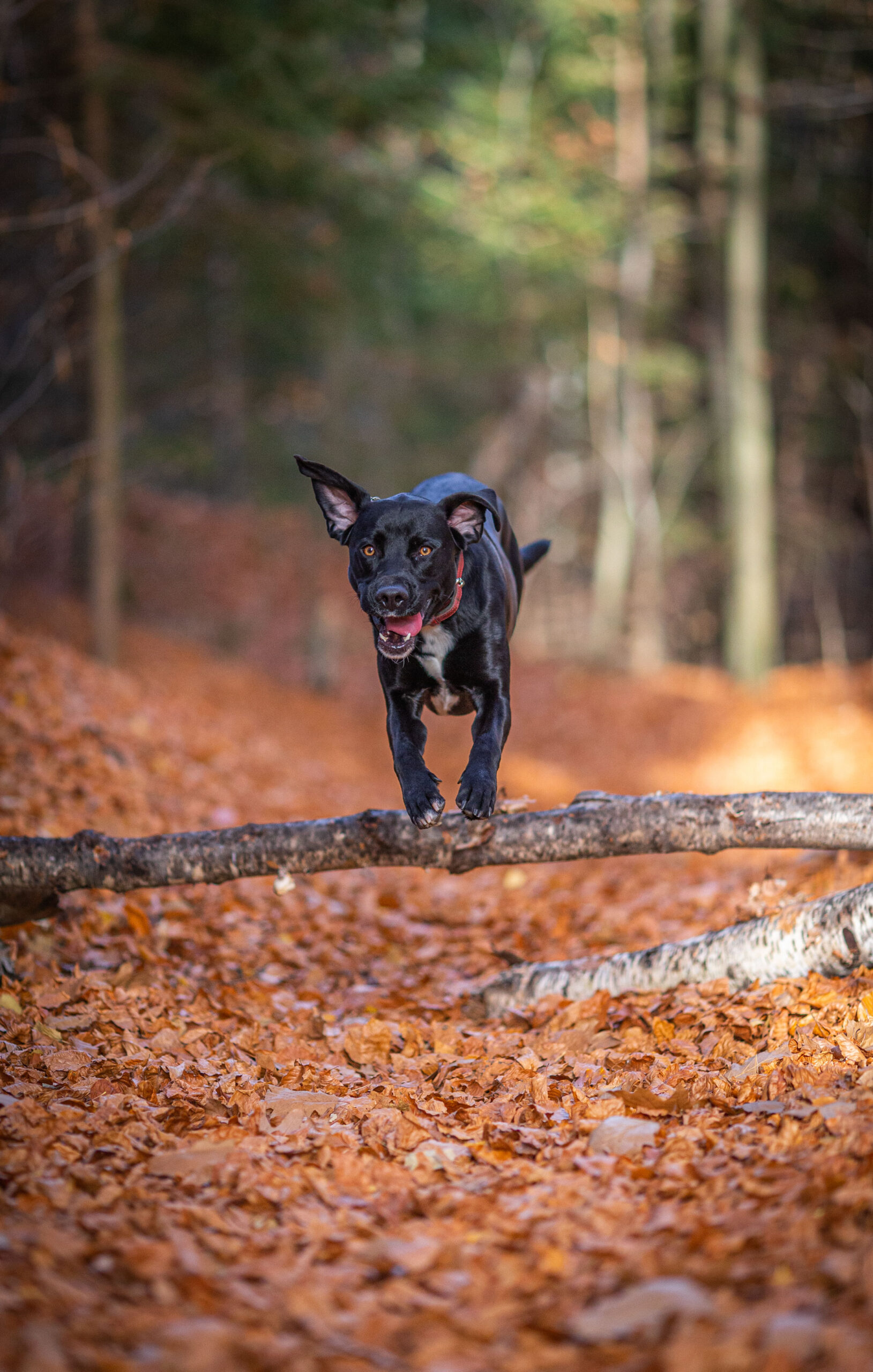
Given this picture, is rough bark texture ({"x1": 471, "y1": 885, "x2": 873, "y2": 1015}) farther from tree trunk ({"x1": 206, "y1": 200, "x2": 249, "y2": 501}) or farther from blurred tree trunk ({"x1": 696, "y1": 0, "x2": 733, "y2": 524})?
blurred tree trunk ({"x1": 696, "y1": 0, "x2": 733, "y2": 524})

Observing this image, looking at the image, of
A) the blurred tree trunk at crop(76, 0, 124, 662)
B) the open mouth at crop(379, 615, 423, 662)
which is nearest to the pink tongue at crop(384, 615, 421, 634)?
the open mouth at crop(379, 615, 423, 662)

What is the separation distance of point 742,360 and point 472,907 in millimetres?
11088

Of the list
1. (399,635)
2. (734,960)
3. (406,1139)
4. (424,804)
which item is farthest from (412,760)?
(734,960)

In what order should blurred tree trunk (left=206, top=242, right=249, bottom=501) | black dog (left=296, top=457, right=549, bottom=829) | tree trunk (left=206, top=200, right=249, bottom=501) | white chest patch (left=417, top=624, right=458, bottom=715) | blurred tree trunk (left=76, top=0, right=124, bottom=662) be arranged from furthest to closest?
blurred tree trunk (left=206, top=242, right=249, bottom=501) → tree trunk (left=206, top=200, right=249, bottom=501) → blurred tree trunk (left=76, top=0, right=124, bottom=662) → white chest patch (left=417, top=624, right=458, bottom=715) → black dog (left=296, top=457, right=549, bottom=829)

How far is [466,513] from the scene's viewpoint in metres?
3.67

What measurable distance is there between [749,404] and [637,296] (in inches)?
142

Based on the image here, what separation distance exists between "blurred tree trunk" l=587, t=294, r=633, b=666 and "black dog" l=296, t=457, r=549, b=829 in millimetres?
12969

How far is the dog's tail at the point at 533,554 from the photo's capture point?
5043 millimetres

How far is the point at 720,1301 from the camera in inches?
76.0

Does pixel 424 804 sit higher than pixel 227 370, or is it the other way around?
pixel 227 370

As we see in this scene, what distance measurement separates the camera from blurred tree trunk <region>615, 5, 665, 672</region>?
15992mm

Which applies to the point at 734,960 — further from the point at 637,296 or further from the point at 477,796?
the point at 637,296

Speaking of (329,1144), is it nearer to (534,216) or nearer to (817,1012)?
(817,1012)

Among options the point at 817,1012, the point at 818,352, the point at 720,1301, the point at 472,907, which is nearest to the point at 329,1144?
the point at 720,1301
